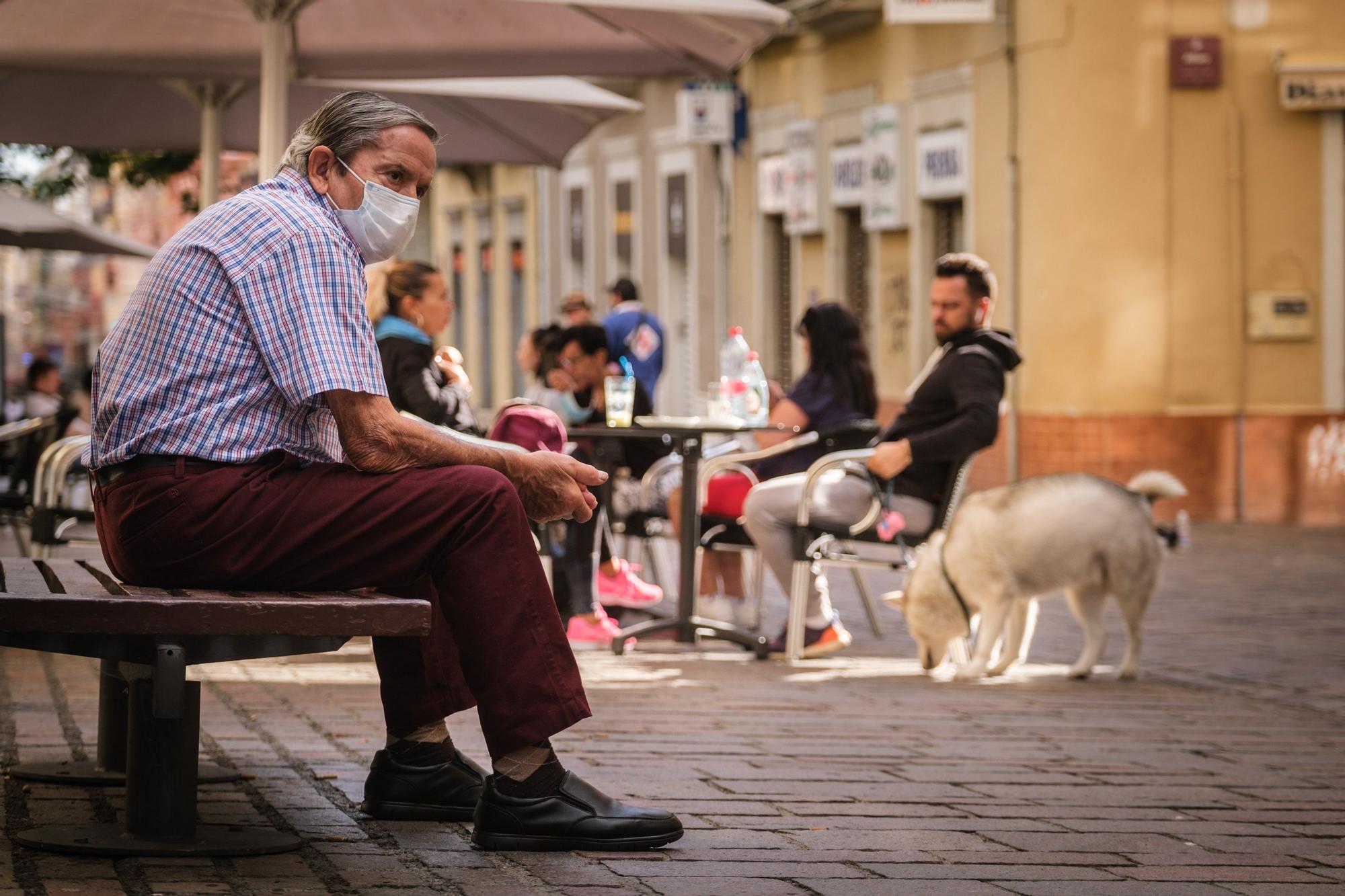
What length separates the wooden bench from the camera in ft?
13.2

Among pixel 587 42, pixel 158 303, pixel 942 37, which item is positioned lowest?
pixel 158 303

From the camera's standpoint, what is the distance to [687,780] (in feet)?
18.0

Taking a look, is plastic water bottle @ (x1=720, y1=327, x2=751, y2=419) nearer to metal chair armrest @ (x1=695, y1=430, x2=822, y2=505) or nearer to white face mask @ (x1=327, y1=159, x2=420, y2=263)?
metal chair armrest @ (x1=695, y1=430, x2=822, y2=505)

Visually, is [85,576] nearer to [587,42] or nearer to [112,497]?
[112,497]

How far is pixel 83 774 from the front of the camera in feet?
16.6

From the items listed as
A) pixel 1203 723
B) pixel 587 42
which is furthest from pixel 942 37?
pixel 1203 723

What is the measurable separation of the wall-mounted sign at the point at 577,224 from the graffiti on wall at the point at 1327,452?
16057mm

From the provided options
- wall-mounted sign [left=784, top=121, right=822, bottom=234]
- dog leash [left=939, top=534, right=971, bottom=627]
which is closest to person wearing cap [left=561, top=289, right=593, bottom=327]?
wall-mounted sign [left=784, top=121, right=822, bottom=234]

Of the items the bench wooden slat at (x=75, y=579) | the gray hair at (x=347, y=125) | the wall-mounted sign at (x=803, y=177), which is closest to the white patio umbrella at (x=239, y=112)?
the bench wooden slat at (x=75, y=579)

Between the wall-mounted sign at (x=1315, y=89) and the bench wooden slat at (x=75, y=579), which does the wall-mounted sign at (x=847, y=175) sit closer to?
the wall-mounted sign at (x=1315, y=89)

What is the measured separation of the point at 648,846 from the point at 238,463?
1113 millimetres

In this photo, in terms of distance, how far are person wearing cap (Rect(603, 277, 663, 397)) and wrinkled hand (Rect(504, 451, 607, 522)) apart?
33.7 ft

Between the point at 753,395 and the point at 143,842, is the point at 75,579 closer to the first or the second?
Answer: the point at 143,842

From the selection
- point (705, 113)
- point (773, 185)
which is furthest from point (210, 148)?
point (705, 113)
